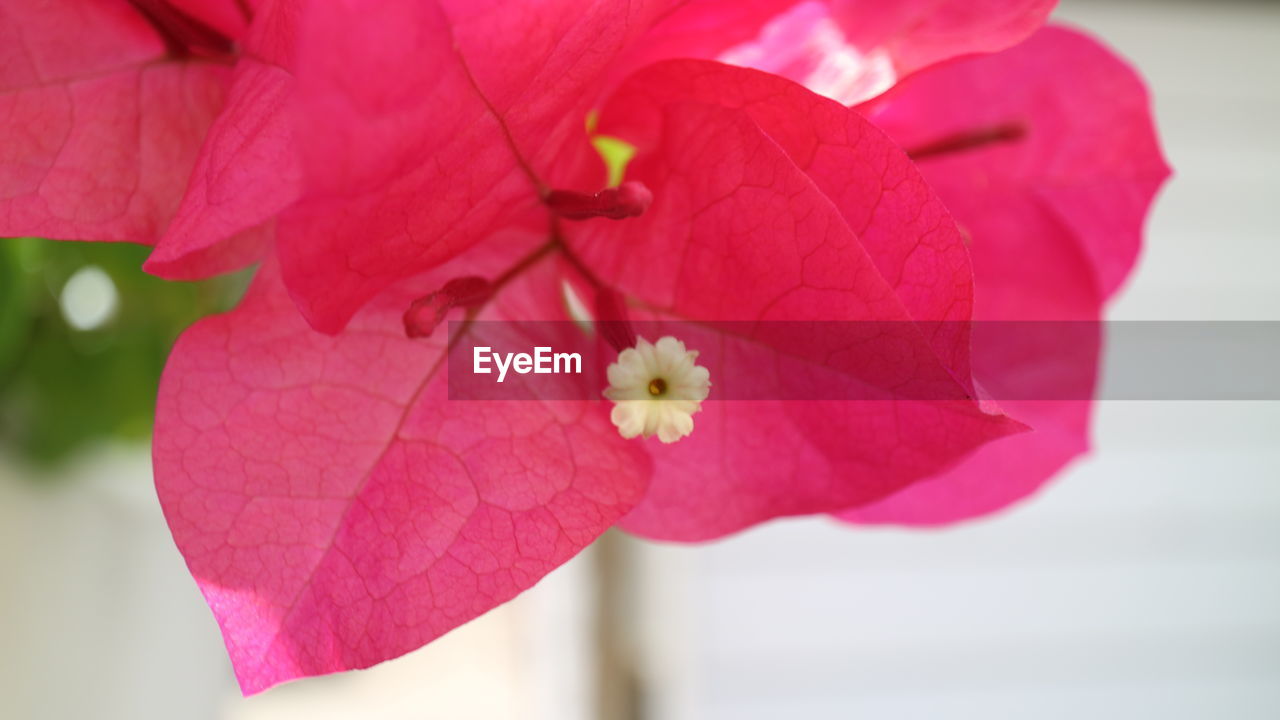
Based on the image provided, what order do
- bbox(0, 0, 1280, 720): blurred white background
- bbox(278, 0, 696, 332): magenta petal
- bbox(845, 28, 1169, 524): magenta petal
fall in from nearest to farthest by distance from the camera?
bbox(278, 0, 696, 332): magenta petal < bbox(845, 28, 1169, 524): magenta petal < bbox(0, 0, 1280, 720): blurred white background

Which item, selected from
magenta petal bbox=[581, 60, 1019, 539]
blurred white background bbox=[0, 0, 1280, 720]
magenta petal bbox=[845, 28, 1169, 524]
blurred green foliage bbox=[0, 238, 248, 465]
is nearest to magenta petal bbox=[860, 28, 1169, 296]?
magenta petal bbox=[845, 28, 1169, 524]

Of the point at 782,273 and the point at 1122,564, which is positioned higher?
the point at 782,273

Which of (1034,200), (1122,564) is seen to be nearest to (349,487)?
(1034,200)

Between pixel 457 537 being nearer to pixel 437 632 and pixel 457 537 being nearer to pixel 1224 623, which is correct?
pixel 437 632

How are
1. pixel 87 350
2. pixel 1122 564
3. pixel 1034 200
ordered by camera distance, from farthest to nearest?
pixel 1122 564
pixel 87 350
pixel 1034 200

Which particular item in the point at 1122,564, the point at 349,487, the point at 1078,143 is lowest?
the point at 1122,564

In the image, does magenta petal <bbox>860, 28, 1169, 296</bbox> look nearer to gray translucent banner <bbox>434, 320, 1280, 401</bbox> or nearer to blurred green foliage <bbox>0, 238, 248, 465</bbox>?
gray translucent banner <bbox>434, 320, 1280, 401</bbox>
